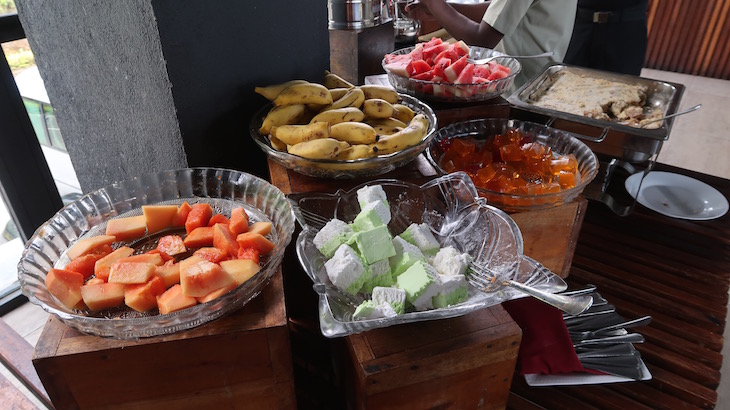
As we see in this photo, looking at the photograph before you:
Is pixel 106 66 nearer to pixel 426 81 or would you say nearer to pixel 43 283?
pixel 43 283

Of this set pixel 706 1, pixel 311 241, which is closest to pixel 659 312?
pixel 311 241

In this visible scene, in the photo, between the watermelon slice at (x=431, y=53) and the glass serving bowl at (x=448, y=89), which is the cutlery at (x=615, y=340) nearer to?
the glass serving bowl at (x=448, y=89)

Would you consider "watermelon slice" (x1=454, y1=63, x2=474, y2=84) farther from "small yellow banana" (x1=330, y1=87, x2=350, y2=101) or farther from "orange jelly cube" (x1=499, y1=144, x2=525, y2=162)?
"small yellow banana" (x1=330, y1=87, x2=350, y2=101)

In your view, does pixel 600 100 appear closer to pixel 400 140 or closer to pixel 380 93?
pixel 380 93

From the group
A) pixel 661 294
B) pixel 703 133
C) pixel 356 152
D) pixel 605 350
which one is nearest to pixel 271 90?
pixel 356 152

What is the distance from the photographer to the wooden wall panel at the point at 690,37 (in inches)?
170

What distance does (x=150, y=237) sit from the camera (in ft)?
2.70

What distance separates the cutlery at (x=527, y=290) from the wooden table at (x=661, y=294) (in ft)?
1.09

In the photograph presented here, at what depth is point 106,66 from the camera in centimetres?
104

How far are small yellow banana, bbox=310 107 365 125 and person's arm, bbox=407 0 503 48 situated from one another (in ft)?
3.71

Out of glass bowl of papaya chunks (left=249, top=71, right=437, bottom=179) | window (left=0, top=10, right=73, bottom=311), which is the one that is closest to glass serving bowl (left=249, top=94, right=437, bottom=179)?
glass bowl of papaya chunks (left=249, top=71, right=437, bottom=179)

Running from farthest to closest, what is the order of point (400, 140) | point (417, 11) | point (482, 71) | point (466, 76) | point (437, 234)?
point (417, 11)
point (482, 71)
point (466, 76)
point (400, 140)
point (437, 234)

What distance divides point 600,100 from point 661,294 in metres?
0.78

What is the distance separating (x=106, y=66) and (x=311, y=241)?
25.5 inches
